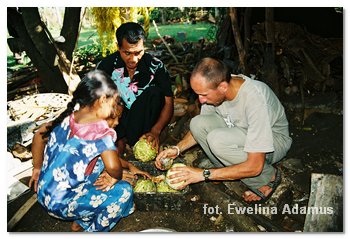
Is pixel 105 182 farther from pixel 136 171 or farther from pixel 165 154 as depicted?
pixel 165 154

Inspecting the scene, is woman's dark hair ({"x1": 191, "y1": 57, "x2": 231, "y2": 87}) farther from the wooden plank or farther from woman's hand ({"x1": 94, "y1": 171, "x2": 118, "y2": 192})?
the wooden plank

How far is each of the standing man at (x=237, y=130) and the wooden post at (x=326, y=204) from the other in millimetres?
465

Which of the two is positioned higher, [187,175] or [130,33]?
[130,33]

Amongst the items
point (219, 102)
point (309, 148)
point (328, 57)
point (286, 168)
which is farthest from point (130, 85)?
point (328, 57)

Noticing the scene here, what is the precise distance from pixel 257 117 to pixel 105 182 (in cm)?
140

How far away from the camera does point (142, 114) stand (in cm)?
356

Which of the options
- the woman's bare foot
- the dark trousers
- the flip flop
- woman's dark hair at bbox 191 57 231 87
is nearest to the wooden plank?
the woman's bare foot

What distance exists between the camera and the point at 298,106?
4367mm

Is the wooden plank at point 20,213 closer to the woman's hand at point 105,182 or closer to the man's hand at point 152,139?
the woman's hand at point 105,182

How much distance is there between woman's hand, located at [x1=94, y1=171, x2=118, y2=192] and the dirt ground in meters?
0.59

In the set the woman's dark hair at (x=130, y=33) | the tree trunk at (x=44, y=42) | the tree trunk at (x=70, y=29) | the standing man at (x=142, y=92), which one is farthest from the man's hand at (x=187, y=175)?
the tree trunk at (x=70, y=29)

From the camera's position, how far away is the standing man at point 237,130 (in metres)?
2.55

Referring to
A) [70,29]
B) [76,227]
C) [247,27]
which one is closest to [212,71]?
[76,227]

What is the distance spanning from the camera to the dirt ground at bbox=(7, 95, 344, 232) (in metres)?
2.87
